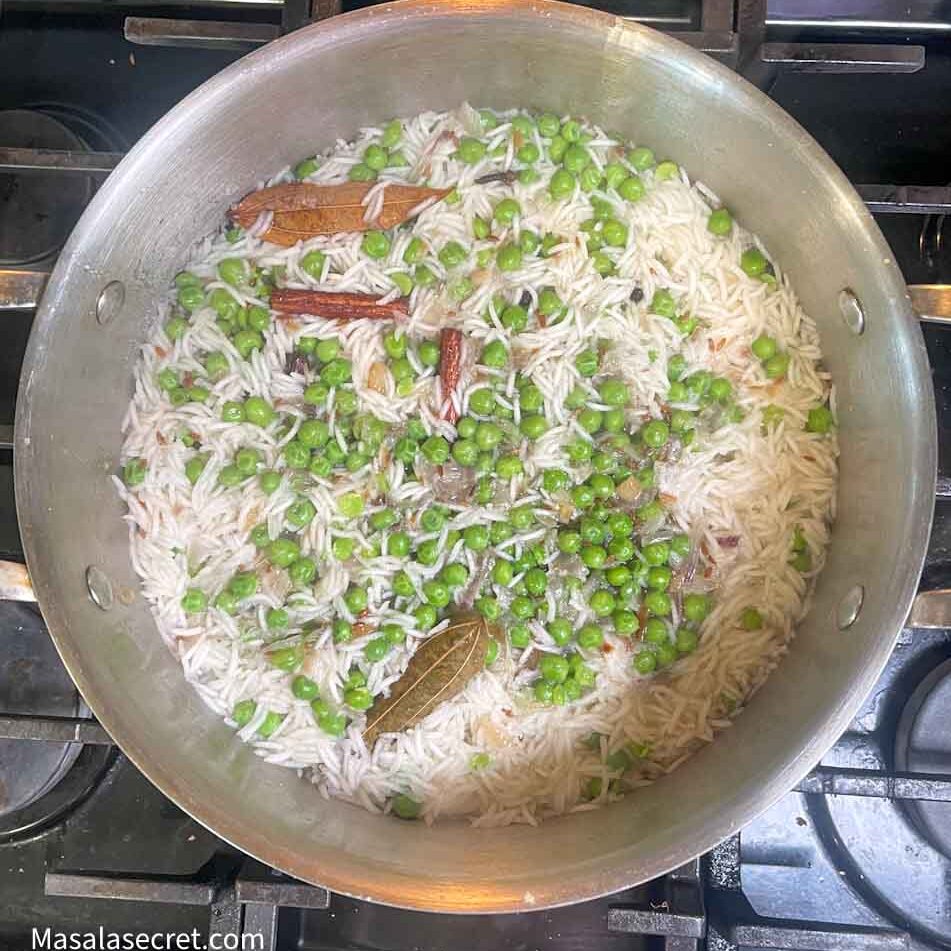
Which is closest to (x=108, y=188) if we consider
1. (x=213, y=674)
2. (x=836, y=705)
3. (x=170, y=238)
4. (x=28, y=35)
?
(x=170, y=238)

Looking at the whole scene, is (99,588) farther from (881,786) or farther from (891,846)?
(891,846)

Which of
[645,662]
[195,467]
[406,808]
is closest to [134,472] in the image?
[195,467]

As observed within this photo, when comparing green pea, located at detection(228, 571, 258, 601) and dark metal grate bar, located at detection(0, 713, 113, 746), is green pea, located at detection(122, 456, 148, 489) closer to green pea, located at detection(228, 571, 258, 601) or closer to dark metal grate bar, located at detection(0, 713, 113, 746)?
green pea, located at detection(228, 571, 258, 601)

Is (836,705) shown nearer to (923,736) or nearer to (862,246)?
(923,736)

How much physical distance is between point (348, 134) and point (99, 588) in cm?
195

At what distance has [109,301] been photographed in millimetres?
3121

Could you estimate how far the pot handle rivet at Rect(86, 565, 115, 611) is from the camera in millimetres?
3061

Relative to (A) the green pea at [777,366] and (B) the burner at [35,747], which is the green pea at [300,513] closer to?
(B) the burner at [35,747]

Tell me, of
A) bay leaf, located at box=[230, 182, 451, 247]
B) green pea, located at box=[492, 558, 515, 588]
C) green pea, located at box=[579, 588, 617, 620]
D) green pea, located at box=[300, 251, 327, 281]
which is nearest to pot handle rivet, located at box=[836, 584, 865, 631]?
green pea, located at box=[579, 588, 617, 620]

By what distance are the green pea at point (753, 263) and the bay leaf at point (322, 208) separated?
3.84 ft

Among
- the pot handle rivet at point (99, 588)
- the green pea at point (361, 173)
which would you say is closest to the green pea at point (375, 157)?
the green pea at point (361, 173)

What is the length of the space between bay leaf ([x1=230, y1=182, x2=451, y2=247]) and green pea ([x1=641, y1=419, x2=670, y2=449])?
118 centimetres

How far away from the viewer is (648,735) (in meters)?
3.31

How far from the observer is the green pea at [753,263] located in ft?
A: 11.1
